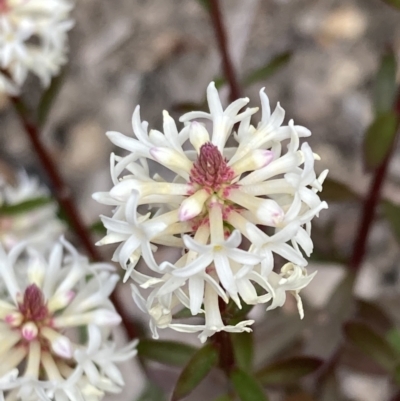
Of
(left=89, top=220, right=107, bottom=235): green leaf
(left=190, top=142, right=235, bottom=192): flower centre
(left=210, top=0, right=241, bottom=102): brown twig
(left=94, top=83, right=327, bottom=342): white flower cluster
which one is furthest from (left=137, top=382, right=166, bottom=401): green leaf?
(left=190, top=142, right=235, bottom=192): flower centre

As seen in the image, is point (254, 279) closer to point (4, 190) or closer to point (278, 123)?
point (278, 123)

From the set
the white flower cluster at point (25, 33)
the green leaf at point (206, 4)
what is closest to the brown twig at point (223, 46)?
the green leaf at point (206, 4)

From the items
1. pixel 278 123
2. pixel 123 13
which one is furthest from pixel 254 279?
pixel 123 13

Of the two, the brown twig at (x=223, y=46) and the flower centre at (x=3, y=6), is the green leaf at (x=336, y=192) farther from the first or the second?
the flower centre at (x=3, y=6)

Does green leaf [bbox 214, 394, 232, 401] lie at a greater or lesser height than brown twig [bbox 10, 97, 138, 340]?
lesser

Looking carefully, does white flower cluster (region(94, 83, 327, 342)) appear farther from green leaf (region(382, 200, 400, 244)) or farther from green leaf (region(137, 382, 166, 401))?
green leaf (region(137, 382, 166, 401))

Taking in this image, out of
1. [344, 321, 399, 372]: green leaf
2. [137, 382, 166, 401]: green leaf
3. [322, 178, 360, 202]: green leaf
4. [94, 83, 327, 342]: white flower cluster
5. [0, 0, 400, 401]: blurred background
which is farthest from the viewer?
[0, 0, 400, 401]: blurred background

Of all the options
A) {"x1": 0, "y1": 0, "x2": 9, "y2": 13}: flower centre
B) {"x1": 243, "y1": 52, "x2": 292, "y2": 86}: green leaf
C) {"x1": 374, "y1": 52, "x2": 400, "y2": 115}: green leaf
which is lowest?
{"x1": 374, "y1": 52, "x2": 400, "y2": 115}: green leaf
